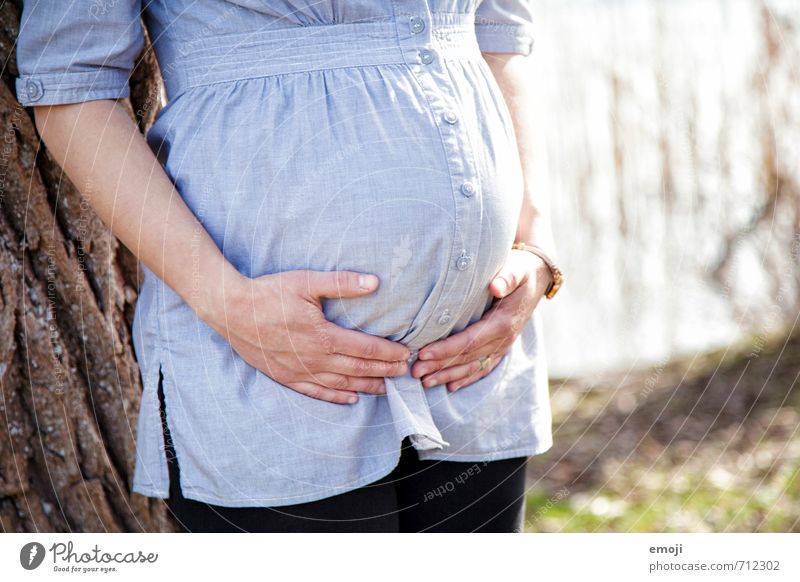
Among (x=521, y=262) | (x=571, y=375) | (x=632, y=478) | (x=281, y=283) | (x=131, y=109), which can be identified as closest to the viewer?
(x=281, y=283)

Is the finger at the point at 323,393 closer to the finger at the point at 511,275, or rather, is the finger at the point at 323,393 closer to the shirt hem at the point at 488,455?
the shirt hem at the point at 488,455

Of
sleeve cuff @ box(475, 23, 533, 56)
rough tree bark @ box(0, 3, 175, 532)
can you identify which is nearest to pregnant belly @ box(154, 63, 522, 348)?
sleeve cuff @ box(475, 23, 533, 56)

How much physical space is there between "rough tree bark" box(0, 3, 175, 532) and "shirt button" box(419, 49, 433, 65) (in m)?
0.49

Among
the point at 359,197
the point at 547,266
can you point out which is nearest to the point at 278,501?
the point at 359,197

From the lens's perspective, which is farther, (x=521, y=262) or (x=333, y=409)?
(x=521, y=262)

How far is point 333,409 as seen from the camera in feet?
3.15

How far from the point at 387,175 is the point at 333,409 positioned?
28cm

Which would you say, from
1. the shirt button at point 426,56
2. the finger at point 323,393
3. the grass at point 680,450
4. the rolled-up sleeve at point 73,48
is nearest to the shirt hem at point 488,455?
the finger at point 323,393

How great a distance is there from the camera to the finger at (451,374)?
39.8 inches

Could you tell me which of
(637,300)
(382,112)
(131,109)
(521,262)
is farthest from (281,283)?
(637,300)

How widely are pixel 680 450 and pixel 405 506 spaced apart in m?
1.60

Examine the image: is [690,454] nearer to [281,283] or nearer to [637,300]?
[637,300]

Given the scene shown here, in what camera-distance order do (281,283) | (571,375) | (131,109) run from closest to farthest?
1. (281,283)
2. (131,109)
3. (571,375)

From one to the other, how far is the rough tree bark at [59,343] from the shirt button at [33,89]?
0.29m
